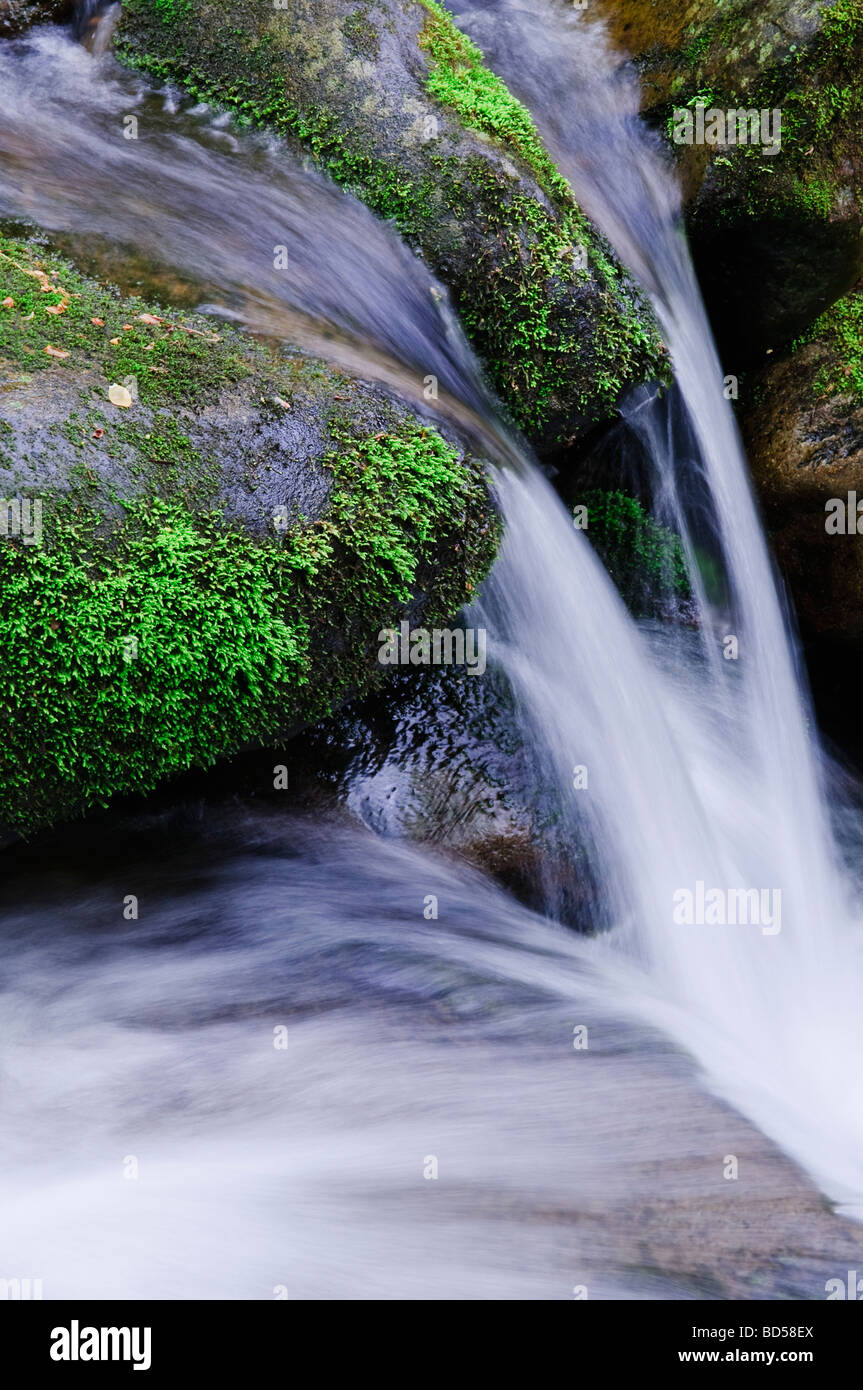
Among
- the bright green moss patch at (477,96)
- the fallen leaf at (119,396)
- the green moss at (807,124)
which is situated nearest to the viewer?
the fallen leaf at (119,396)

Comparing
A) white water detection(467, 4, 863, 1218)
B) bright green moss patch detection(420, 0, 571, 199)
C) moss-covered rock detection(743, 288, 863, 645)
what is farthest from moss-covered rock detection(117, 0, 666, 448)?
moss-covered rock detection(743, 288, 863, 645)

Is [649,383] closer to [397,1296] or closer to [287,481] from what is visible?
[287,481]

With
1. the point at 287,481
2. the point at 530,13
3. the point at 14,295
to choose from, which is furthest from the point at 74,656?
the point at 530,13

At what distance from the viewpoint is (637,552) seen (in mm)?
5543

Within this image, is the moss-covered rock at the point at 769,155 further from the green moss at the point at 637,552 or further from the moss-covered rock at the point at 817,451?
the green moss at the point at 637,552

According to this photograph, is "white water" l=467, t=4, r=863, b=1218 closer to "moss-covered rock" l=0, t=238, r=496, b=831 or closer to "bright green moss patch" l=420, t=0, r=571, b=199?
"bright green moss patch" l=420, t=0, r=571, b=199

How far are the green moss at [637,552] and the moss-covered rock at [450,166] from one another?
0.71m

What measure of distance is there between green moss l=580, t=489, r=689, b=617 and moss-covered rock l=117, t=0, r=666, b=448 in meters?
0.71

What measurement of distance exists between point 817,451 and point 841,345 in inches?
23.6

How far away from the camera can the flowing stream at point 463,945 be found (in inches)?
135

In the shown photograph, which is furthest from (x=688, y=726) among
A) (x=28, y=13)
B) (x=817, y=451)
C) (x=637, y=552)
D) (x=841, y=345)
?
(x=28, y=13)

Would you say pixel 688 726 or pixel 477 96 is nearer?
pixel 477 96

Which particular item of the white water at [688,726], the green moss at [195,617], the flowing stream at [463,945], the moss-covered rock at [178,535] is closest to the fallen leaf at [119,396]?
the moss-covered rock at [178,535]

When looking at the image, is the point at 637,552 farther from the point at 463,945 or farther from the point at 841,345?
the point at 463,945
